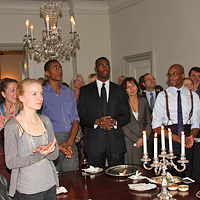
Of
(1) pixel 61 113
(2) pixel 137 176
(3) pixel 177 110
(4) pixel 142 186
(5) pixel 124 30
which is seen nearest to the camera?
(4) pixel 142 186

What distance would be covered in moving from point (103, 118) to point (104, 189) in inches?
52.4

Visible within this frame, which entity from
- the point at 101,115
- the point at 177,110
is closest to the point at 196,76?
the point at 177,110

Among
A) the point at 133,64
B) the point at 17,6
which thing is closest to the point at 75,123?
the point at 133,64

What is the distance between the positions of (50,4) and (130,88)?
7.68 ft

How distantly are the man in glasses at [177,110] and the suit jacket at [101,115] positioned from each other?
1.43ft

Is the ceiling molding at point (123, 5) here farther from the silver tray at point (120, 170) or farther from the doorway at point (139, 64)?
the silver tray at point (120, 170)

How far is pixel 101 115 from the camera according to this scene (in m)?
3.87

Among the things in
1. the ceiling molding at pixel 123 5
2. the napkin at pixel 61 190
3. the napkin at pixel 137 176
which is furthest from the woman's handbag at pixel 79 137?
the ceiling molding at pixel 123 5

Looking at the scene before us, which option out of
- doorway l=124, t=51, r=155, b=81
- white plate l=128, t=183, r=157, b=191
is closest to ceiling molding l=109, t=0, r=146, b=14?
doorway l=124, t=51, r=155, b=81

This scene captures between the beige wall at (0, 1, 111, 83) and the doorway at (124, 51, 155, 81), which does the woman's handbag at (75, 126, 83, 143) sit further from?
the beige wall at (0, 1, 111, 83)

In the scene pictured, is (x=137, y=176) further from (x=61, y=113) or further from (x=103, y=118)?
(x=61, y=113)

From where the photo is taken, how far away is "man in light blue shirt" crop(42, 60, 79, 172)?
365 centimetres

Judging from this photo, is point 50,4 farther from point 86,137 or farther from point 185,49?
point 86,137

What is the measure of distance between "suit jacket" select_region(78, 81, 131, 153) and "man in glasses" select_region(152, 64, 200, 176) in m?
0.44
